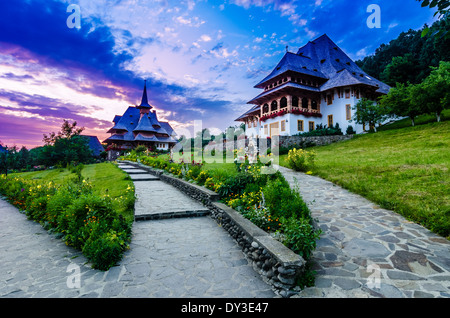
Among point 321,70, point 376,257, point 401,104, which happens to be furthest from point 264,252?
point 321,70

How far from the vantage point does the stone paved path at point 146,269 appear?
3066mm

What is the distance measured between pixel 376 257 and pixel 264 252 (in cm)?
187

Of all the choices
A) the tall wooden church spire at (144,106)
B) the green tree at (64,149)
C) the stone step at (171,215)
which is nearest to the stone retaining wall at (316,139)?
the stone step at (171,215)

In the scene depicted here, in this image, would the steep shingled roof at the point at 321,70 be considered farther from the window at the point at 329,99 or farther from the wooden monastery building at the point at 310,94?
the window at the point at 329,99

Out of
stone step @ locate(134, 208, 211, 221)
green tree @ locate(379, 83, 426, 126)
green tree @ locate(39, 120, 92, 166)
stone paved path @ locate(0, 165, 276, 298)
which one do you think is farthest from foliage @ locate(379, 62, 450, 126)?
green tree @ locate(39, 120, 92, 166)

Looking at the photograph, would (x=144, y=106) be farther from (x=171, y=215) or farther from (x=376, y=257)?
(x=376, y=257)

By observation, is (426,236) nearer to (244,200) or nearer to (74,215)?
(244,200)

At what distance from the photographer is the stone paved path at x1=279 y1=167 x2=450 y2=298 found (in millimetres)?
2846

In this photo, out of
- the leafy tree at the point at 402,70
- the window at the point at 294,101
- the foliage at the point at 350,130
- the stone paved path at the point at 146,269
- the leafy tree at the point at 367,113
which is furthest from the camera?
the leafy tree at the point at 402,70

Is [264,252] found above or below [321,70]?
below

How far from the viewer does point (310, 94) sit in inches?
1075

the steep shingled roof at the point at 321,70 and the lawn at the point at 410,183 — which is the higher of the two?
the steep shingled roof at the point at 321,70

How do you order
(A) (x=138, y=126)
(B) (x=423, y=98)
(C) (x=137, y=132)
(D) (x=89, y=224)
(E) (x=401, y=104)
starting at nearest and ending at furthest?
(D) (x=89, y=224), (B) (x=423, y=98), (E) (x=401, y=104), (A) (x=138, y=126), (C) (x=137, y=132)

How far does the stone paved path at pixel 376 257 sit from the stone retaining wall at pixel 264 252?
286mm
